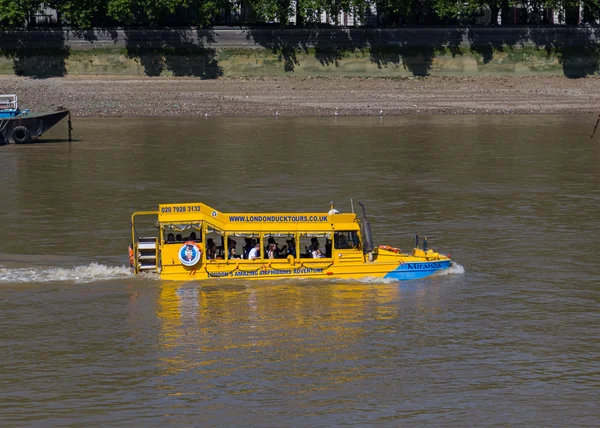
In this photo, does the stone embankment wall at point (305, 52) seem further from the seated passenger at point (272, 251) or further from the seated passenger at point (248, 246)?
the seated passenger at point (272, 251)

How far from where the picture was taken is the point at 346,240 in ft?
97.7

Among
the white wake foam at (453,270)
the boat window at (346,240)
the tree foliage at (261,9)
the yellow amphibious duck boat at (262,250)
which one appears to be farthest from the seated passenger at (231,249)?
the tree foliage at (261,9)

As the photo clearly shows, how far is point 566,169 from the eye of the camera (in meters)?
50.2

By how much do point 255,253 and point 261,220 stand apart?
35.5 inches

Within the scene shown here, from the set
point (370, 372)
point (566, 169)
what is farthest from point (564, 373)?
point (566, 169)

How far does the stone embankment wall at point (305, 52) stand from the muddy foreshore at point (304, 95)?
145cm

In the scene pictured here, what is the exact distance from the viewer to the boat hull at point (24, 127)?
197 feet

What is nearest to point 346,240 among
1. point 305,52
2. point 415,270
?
point 415,270

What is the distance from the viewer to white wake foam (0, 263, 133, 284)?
3027 centimetres

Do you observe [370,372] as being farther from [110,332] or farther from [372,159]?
[372,159]

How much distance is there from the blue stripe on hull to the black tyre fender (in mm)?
35357

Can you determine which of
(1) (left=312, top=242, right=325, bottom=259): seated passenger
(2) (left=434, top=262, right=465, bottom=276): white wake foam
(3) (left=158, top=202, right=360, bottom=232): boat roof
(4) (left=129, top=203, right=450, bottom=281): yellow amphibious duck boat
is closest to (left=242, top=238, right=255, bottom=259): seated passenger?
(4) (left=129, top=203, right=450, bottom=281): yellow amphibious duck boat

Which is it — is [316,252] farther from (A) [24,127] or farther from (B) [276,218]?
(A) [24,127]

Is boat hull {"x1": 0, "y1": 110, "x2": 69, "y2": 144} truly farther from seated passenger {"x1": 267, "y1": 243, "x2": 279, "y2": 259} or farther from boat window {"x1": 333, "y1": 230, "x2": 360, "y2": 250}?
boat window {"x1": 333, "y1": 230, "x2": 360, "y2": 250}
